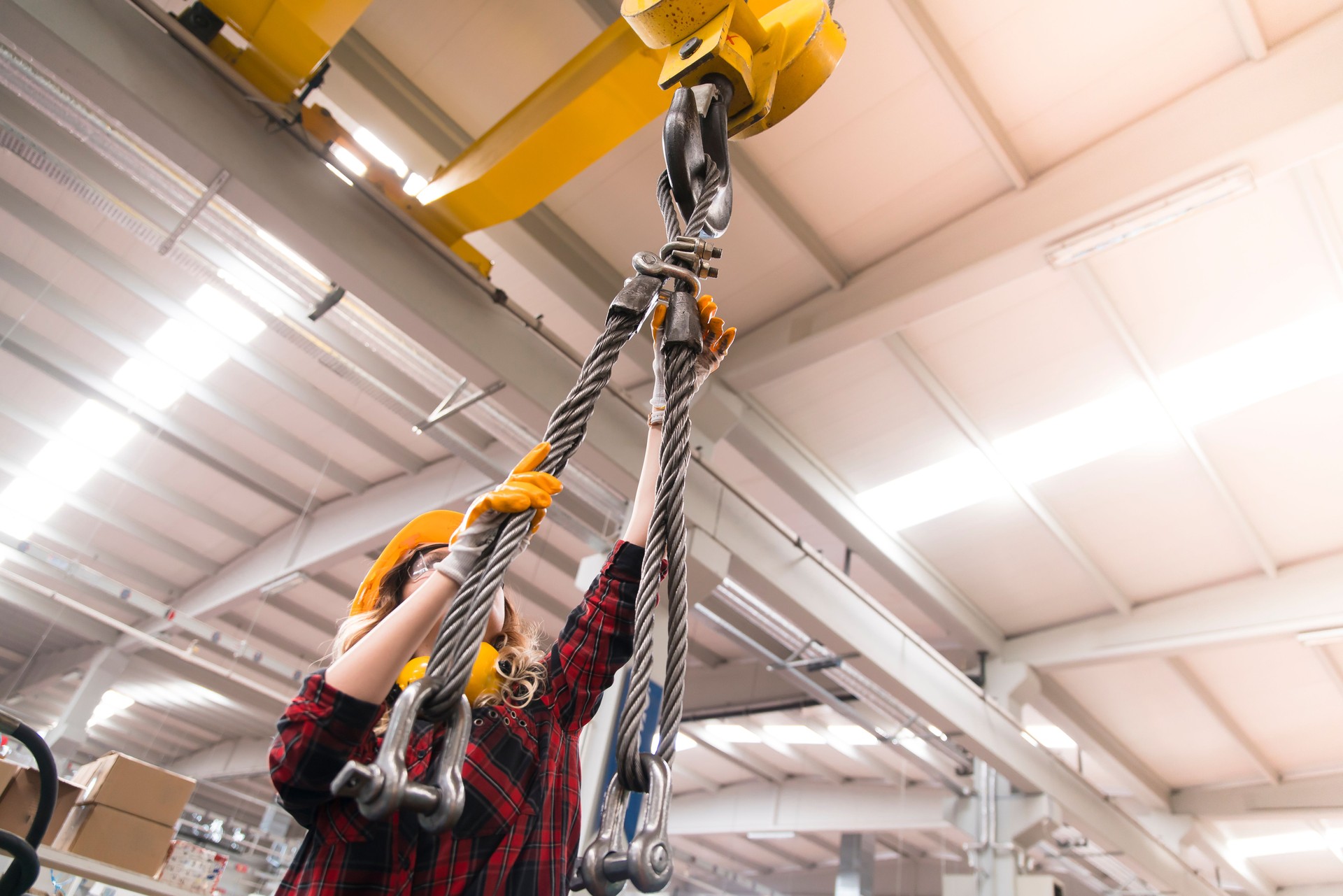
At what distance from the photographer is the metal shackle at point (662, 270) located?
122 cm

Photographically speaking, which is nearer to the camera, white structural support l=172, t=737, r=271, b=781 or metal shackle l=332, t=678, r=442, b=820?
metal shackle l=332, t=678, r=442, b=820

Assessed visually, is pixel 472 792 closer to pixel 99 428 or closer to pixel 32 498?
pixel 99 428

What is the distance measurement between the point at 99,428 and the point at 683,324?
23.9 ft

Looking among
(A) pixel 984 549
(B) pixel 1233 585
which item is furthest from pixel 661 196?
(B) pixel 1233 585

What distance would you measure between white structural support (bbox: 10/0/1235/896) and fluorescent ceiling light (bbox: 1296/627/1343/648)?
279cm

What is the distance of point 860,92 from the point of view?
13.5 ft

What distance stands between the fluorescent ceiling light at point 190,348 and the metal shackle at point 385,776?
5787 millimetres

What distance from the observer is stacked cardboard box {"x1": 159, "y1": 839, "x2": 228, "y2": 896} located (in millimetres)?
3953

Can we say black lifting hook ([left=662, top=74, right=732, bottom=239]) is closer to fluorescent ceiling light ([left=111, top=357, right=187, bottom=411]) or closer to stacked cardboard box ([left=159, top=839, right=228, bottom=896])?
stacked cardboard box ([left=159, top=839, right=228, bottom=896])

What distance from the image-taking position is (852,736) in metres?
9.20

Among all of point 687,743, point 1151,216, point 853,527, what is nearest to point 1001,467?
point 853,527

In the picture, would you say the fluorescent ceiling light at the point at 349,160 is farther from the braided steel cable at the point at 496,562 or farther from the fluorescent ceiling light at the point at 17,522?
the fluorescent ceiling light at the point at 17,522

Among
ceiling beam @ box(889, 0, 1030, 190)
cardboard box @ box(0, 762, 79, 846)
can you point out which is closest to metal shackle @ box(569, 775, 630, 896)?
cardboard box @ box(0, 762, 79, 846)

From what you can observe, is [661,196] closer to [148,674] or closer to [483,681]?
[483,681]
